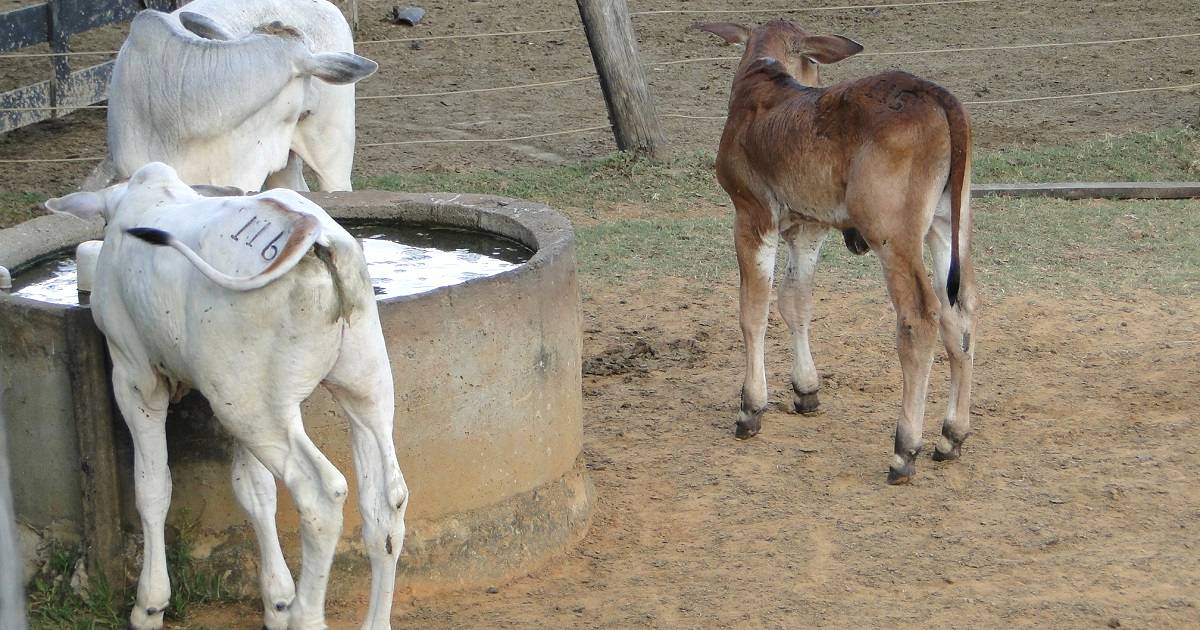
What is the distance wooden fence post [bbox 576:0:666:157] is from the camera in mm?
9633

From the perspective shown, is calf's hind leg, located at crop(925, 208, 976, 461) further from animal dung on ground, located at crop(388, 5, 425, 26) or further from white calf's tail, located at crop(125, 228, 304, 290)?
animal dung on ground, located at crop(388, 5, 425, 26)

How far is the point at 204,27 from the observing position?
229 inches

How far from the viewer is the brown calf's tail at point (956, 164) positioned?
4.95 meters

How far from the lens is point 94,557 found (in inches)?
163

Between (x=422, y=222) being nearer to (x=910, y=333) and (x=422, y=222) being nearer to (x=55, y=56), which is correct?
(x=910, y=333)

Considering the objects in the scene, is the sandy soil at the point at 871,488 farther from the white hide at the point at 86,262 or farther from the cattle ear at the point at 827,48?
the cattle ear at the point at 827,48

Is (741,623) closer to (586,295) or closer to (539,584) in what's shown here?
(539,584)

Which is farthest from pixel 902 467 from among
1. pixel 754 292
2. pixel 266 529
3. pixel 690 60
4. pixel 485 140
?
pixel 690 60

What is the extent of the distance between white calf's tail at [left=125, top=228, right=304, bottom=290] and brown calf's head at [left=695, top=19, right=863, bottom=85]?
2870 mm

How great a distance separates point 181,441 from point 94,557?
0.41 m

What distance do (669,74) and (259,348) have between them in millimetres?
9086

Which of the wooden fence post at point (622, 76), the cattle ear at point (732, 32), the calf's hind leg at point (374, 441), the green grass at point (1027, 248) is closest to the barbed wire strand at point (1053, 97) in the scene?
the wooden fence post at point (622, 76)

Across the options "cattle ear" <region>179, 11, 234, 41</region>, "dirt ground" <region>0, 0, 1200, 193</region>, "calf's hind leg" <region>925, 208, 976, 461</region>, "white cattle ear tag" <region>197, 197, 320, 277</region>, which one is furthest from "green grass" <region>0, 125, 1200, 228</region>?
"white cattle ear tag" <region>197, 197, 320, 277</region>

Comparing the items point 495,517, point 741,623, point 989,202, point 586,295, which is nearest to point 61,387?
point 495,517
